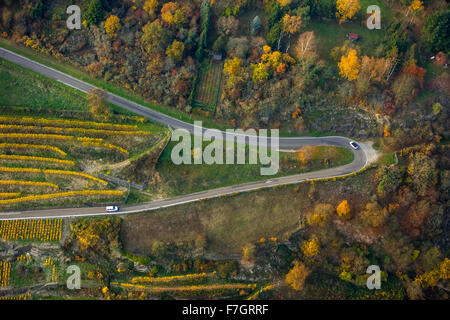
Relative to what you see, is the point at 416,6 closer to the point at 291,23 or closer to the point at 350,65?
the point at 350,65

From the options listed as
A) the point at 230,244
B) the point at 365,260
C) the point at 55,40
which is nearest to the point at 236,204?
the point at 230,244

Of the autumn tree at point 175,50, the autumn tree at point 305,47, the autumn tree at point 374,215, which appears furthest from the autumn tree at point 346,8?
the autumn tree at point 374,215

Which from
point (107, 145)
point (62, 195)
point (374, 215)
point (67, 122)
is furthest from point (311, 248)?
point (67, 122)

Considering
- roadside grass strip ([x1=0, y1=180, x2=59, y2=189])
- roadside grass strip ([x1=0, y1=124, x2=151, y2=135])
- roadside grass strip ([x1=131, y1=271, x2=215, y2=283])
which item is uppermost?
roadside grass strip ([x1=0, y1=124, x2=151, y2=135])

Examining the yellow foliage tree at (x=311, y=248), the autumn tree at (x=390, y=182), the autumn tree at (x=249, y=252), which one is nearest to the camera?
the autumn tree at (x=249, y=252)

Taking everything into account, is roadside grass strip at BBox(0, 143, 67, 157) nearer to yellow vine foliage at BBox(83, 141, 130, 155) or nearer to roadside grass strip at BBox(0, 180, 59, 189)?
yellow vine foliage at BBox(83, 141, 130, 155)

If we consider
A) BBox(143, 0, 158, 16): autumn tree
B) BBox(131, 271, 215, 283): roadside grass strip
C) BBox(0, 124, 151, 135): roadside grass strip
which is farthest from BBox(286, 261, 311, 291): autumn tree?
BBox(143, 0, 158, 16): autumn tree

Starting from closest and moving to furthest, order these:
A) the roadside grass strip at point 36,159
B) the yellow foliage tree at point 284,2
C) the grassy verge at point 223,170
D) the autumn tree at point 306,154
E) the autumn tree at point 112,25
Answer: the roadside grass strip at point 36,159 → the grassy verge at point 223,170 → the autumn tree at point 306,154 → the autumn tree at point 112,25 → the yellow foliage tree at point 284,2

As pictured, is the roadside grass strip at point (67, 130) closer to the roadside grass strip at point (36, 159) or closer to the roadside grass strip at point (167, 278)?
the roadside grass strip at point (36, 159)

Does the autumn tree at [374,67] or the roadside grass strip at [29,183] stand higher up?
the autumn tree at [374,67]
